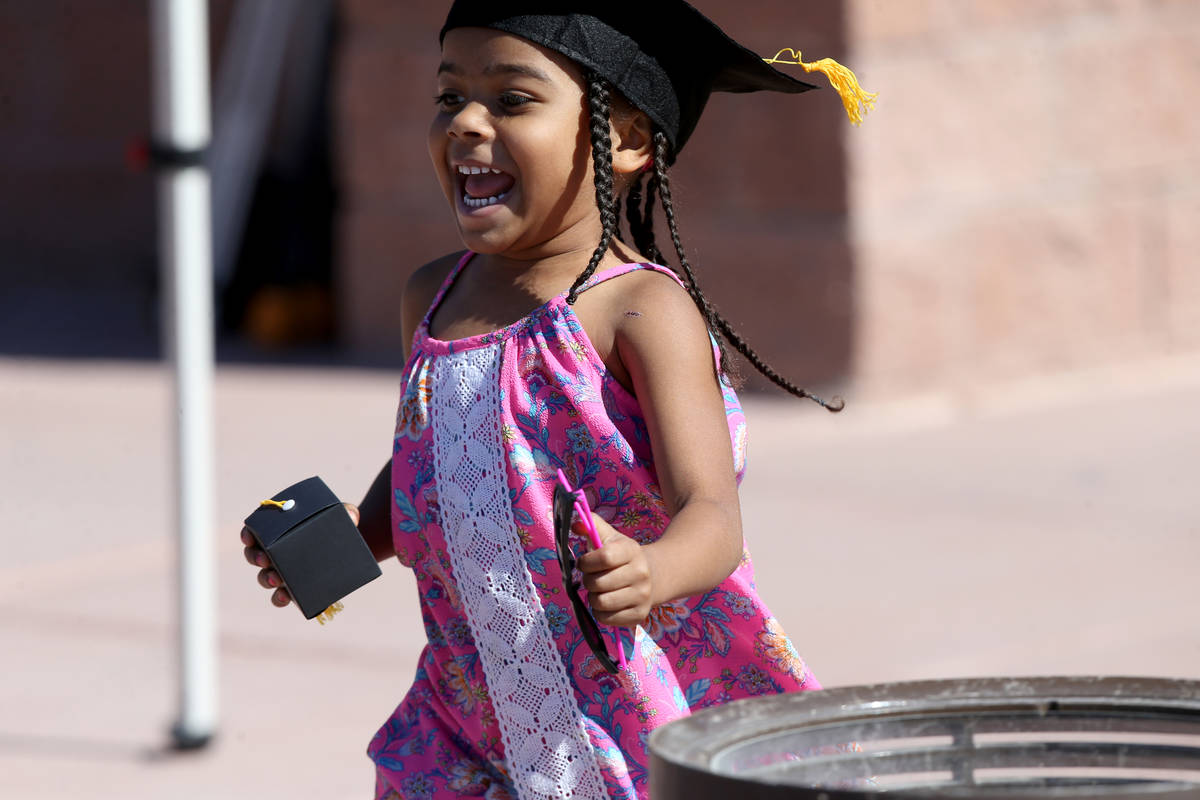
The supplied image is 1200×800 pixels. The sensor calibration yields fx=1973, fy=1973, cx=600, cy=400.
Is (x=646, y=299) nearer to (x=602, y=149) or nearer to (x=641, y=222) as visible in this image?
(x=602, y=149)

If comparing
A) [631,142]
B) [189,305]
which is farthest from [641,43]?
[189,305]

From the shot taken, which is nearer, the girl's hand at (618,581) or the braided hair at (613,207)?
the girl's hand at (618,581)

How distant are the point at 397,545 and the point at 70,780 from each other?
70.1 inches

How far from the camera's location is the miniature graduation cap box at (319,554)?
241 centimetres

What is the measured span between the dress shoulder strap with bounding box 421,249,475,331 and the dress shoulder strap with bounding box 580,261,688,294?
289mm

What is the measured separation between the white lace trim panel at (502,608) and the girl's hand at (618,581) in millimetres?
325

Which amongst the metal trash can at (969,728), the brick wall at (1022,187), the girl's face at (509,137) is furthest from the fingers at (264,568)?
the brick wall at (1022,187)

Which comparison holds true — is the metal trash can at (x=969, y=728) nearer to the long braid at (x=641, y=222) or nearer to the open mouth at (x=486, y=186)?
the open mouth at (x=486, y=186)

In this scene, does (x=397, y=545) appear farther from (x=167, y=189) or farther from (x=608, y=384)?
(x=167, y=189)

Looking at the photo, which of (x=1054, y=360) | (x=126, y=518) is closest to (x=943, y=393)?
(x=1054, y=360)

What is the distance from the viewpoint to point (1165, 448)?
22.3 ft

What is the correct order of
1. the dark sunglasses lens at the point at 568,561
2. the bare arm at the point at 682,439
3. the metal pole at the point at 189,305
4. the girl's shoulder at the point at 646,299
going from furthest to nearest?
the metal pole at the point at 189,305, the girl's shoulder at the point at 646,299, the bare arm at the point at 682,439, the dark sunglasses lens at the point at 568,561

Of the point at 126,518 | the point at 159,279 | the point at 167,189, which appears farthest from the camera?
the point at 159,279

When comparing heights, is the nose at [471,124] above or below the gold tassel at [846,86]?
below
